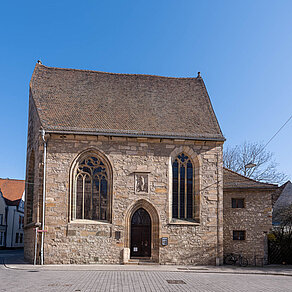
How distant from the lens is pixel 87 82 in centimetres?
2445

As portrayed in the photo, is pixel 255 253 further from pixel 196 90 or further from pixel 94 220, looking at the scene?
pixel 196 90

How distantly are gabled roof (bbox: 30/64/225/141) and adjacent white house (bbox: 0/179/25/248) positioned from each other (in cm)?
2249

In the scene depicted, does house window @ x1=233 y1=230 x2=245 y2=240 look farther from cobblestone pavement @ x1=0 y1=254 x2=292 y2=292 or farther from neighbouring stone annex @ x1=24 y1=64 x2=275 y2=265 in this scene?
cobblestone pavement @ x1=0 y1=254 x2=292 y2=292

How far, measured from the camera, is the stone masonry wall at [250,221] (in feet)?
69.4

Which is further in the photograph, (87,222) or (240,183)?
(240,183)

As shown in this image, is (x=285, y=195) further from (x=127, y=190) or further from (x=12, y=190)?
(x=12, y=190)

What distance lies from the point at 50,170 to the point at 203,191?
8.32 meters

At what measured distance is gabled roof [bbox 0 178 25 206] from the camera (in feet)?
142

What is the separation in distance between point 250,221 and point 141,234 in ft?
20.4

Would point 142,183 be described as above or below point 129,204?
above

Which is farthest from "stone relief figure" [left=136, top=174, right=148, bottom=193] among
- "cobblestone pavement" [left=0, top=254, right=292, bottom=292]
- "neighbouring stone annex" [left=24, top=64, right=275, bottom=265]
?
"cobblestone pavement" [left=0, top=254, right=292, bottom=292]

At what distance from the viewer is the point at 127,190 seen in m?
20.2

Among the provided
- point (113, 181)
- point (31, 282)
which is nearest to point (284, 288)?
point (31, 282)

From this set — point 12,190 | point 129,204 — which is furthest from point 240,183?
point 12,190
